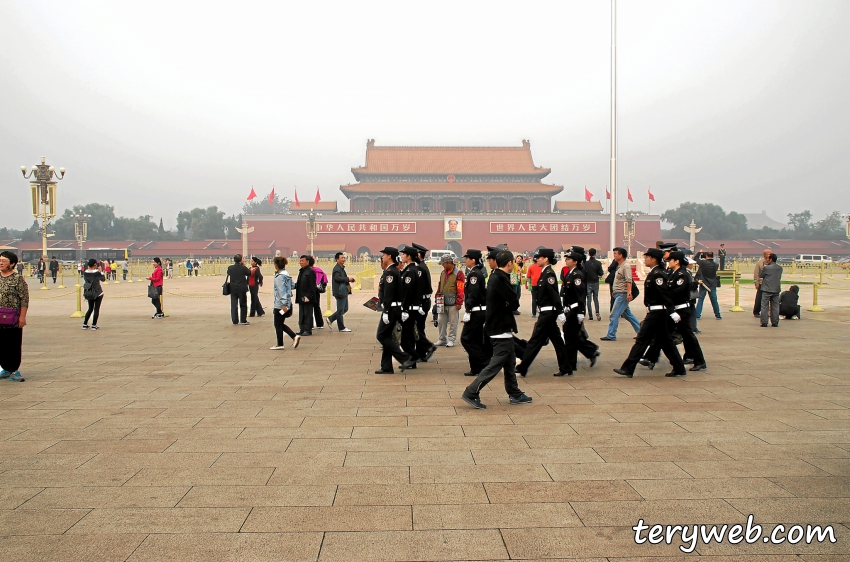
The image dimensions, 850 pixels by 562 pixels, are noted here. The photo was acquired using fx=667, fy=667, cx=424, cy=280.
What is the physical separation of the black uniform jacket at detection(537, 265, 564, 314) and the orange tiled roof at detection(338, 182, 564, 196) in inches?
1723

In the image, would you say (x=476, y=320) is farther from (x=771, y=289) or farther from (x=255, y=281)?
(x=255, y=281)

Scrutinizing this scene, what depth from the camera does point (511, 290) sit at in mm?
4859

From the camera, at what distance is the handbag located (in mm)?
Answer: 5742

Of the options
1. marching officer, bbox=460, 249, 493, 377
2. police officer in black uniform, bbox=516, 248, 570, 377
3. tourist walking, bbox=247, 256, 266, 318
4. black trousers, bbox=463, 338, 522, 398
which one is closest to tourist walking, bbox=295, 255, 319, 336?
tourist walking, bbox=247, 256, 266, 318

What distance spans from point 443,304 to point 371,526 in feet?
17.1

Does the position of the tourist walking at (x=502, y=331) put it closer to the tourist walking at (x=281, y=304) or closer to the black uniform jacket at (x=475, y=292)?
the black uniform jacket at (x=475, y=292)

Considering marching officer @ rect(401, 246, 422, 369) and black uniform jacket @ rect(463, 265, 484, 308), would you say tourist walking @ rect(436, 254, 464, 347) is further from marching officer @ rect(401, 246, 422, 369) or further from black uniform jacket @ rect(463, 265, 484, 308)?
black uniform jacket @ rect(463, 265, 484, 308)

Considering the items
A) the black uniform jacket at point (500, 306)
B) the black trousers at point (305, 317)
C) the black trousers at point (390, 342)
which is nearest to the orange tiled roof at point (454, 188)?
the black trousers at point (305, 317)

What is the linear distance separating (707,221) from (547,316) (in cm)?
5748

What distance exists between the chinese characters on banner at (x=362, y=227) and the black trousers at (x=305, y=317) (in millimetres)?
39290

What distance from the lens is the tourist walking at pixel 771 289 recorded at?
9438 millimetres

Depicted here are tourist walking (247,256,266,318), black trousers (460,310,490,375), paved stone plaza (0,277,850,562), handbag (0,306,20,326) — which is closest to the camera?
paved stone plaza (0,277,850,562)

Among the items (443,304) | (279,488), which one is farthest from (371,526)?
(443,304)

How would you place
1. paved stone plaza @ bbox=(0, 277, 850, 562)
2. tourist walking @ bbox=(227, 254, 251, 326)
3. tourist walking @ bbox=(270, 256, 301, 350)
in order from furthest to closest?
1. tourist walking @ bbox=(227, 254, 251, 326)
2. tourist walking @ bbox=(270, 256, 301, 350)
3. paved stone plaza @ bbox=(0, 277, 850, 562)
